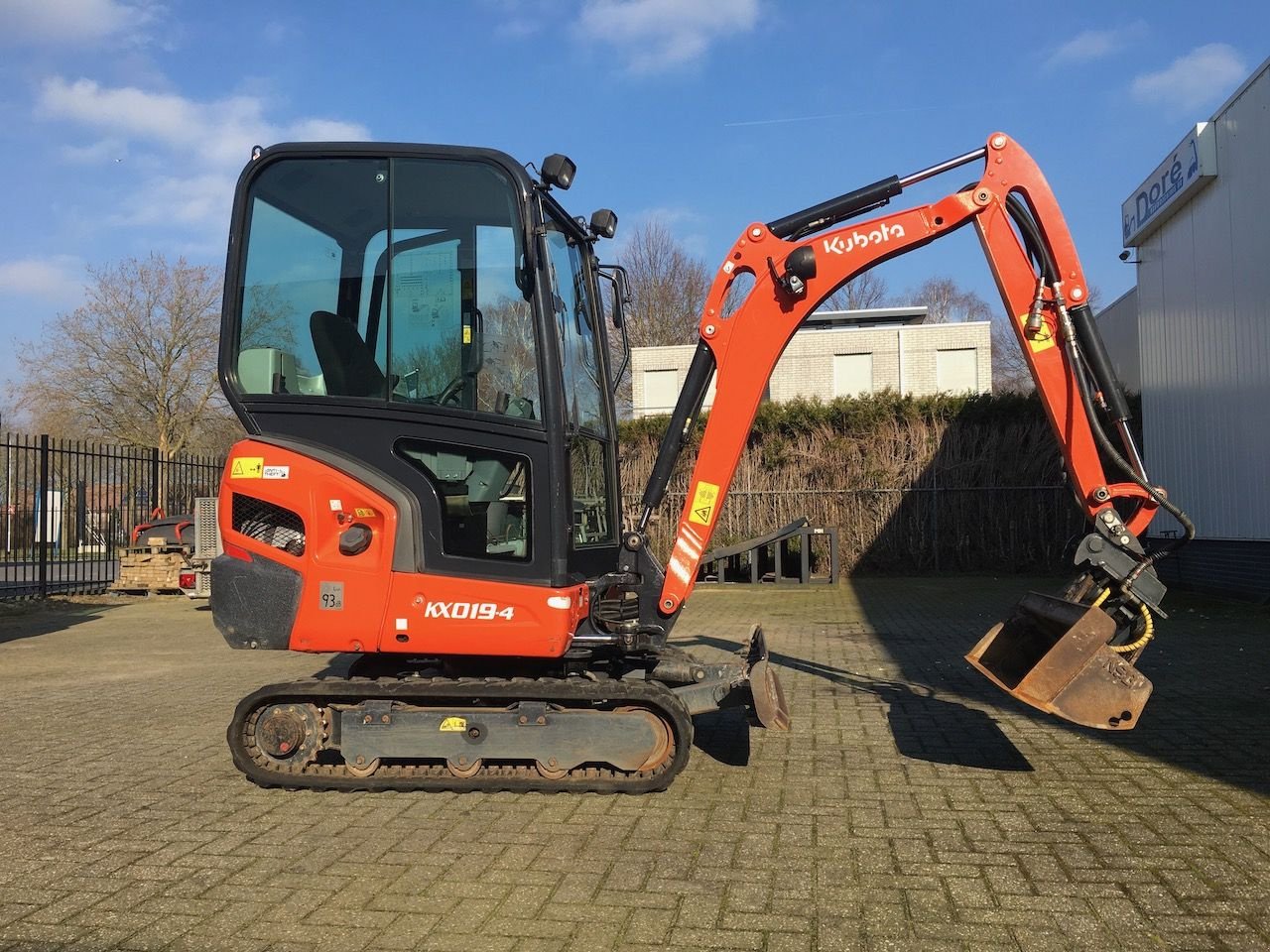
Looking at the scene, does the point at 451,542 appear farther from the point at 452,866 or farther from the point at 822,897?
the point at 822,897

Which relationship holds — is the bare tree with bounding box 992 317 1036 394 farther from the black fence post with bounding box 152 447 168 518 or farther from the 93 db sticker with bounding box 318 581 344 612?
the 93 db sticker with bounding box 318 581 344 612

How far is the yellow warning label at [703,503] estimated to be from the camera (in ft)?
19.2

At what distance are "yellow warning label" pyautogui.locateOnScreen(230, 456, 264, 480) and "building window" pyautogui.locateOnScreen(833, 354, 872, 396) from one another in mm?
30533

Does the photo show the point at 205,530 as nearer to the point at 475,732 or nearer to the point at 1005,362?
the point at 475,732

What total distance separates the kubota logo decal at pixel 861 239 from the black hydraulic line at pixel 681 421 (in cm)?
90

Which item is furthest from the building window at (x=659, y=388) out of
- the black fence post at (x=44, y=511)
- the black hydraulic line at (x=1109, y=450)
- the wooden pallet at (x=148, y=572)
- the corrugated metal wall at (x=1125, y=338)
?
the black hydraulic line at (x=1109, y=450)

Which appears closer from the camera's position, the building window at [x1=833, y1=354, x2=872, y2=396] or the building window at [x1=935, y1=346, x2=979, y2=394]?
the building window at [x1=935, y1=346, x2=979, y2=394]

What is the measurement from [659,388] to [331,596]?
30417 millimetres

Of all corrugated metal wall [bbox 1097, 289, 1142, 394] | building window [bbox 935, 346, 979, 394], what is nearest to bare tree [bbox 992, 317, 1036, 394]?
building window [bbox 935, 346, 979, 394]

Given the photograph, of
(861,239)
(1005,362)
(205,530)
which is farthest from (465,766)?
(1005,362)

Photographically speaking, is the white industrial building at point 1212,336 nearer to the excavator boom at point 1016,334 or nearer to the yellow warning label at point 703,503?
the excavator boom at point 1016,334

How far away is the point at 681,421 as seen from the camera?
593 cm

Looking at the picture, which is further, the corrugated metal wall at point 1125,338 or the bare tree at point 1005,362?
the bare tree at point 1005,362

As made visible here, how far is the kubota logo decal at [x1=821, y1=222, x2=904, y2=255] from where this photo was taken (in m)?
5.79
